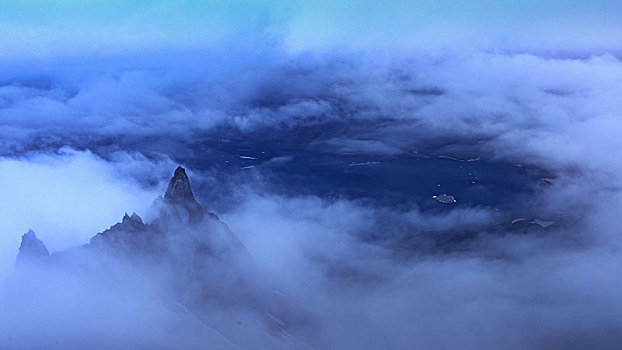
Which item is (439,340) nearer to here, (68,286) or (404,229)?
(68,286)

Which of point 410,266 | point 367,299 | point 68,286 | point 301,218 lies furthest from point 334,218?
point 68,286

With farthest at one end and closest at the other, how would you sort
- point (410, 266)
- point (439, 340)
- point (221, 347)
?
point (410, 266) → point (439, 340) → point (221, 347)

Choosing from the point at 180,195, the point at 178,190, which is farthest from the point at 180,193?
the point at 178,190

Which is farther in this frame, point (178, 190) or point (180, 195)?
point (180, 195)

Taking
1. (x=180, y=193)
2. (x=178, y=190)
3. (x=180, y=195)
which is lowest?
(x=180, y=195)

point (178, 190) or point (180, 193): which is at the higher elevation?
point (178, 190)

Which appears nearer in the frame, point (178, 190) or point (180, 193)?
point (178, 190)

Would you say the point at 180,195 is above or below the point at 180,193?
below

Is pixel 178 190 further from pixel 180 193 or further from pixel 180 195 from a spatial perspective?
pixel 180 195

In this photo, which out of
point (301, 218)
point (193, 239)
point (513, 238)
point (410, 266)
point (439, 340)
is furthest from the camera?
point (301, 218)

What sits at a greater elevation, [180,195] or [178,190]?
[178,190]

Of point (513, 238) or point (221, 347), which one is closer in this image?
point (221, 347)
